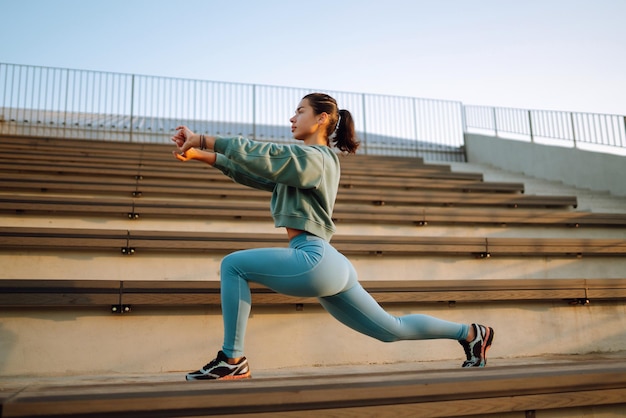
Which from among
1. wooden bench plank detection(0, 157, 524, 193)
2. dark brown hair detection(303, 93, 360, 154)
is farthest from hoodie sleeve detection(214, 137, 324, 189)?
wooden bench plank detection(0, 157, 524, 193)

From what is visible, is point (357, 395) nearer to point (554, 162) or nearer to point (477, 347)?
point (477, 347)

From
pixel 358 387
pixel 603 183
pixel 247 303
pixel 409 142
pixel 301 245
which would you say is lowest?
pixel 358 387

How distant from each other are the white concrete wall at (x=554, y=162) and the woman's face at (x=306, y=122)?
558 centimetres

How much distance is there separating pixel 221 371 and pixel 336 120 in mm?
1028

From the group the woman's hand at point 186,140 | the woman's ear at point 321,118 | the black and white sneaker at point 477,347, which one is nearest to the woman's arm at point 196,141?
the woman's hand at point 186,140

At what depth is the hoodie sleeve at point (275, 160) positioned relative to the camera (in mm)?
1818

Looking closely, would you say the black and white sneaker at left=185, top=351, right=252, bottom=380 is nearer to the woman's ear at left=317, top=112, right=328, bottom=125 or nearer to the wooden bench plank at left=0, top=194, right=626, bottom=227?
the woman's ear at left=317, top=112, right=328, bottom=125

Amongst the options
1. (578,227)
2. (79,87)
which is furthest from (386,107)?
(578,227)

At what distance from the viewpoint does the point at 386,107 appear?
10.4m

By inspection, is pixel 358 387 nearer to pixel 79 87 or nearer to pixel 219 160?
pixel 219 160

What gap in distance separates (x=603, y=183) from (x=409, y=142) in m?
3.70

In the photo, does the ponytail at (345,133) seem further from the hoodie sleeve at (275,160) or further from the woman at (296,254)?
the hoodie sleeve at (275,160)

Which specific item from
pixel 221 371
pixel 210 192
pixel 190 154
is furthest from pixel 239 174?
pixel 210 192

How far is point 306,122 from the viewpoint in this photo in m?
2.16
